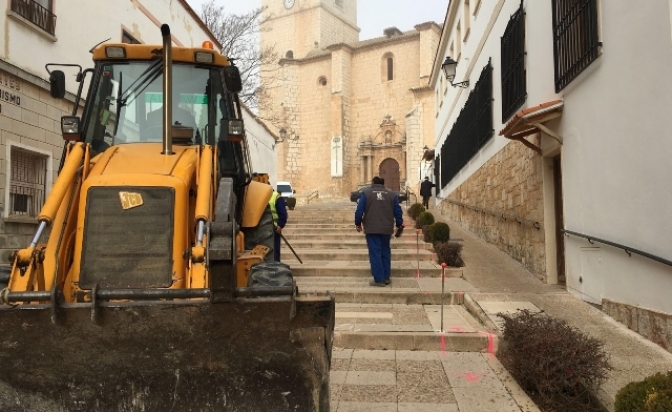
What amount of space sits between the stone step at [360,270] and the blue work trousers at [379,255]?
810mm

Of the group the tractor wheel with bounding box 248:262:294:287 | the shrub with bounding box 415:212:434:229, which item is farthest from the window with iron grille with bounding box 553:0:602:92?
the shrub with bounding box 415:212:434:229

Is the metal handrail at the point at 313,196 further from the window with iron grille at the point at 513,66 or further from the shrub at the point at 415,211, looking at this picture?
the window with iron grille at the point at 513,66

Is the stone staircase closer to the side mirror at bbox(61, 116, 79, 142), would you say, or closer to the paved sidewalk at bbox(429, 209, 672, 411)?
the paved sidewalk at bbox(429, 209, 672, 411)

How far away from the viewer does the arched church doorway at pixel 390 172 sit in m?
44.3

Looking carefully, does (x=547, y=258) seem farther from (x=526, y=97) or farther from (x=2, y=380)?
(x=2, y=380)

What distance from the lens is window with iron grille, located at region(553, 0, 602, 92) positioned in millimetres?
6035

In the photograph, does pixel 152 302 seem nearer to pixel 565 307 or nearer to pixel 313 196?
pixel 565 307

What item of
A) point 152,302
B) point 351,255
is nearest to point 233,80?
point 152,302

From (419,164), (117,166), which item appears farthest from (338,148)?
(117,166)

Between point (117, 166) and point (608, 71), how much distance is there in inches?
189

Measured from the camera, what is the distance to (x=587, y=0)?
20.3ft

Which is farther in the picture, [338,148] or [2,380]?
[338,148]

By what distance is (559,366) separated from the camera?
3.83 meters

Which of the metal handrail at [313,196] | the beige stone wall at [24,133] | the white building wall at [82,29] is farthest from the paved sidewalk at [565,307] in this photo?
the metal handrail at [313,196]
